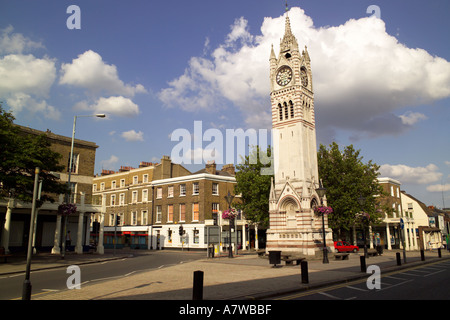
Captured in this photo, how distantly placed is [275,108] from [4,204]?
26.3 metres

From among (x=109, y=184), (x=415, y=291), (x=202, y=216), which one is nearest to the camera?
(x=415, y=291)

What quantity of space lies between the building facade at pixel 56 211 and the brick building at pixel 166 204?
860cm

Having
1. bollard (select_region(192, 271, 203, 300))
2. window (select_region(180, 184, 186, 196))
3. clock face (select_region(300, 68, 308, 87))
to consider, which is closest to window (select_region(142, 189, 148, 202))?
window (select_region(180, 184, 186, 196))

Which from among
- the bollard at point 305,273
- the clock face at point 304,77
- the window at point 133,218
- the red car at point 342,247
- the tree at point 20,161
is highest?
the clock face at point 304,77

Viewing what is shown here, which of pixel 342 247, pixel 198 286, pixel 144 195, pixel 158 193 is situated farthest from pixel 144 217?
pixel 198 286

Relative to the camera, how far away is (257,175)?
41.2 meters

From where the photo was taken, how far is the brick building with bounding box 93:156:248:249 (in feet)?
155

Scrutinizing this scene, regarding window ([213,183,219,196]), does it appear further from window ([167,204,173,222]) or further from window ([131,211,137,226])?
window ([131,211,137,226])

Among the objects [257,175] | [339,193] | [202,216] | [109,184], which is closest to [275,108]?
[257,175]

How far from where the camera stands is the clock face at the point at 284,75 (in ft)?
110

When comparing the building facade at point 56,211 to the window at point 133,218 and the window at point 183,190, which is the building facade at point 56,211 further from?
the window at point 133,218

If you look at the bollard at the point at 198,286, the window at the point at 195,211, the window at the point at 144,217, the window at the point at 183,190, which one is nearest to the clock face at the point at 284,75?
the window at the point at 195,211

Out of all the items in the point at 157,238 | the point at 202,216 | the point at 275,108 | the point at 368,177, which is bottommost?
the point at 157,238
